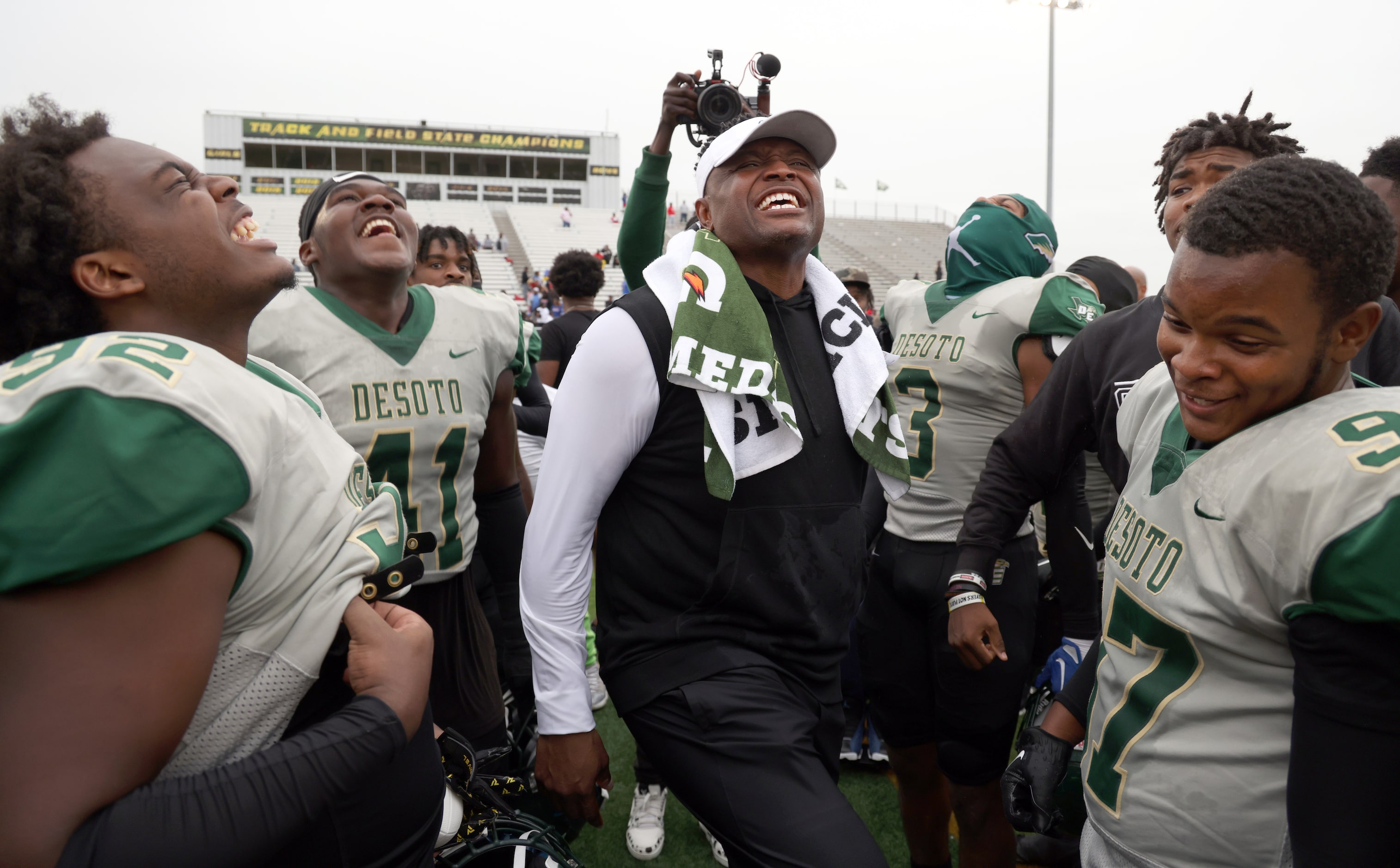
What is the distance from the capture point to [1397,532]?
39.9 inches

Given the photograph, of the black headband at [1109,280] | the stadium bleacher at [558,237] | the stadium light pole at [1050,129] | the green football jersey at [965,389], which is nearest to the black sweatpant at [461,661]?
the green football jersey at [965,389]

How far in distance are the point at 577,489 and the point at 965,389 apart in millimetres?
1628

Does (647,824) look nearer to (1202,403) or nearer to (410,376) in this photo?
(410,376)

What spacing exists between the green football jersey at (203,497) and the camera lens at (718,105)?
1.74 metres

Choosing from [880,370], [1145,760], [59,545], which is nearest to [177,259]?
[59,545]

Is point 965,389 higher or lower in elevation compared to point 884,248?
lower

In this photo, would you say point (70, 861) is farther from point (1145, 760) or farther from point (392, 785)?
point (1145, 760)

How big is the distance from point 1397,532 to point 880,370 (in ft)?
3.85

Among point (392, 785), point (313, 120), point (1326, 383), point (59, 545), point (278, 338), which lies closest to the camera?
point (59, 545)

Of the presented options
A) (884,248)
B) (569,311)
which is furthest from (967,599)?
(884,248)

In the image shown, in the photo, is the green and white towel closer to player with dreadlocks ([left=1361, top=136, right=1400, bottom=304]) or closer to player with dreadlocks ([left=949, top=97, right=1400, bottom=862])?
player with dreadlocks ([left=949, top=97, right=1400, bottom=862])

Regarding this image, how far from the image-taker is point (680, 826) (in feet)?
11.4

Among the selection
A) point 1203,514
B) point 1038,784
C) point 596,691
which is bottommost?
point 596,691

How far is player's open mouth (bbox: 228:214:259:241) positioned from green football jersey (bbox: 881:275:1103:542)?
2.00 metres
